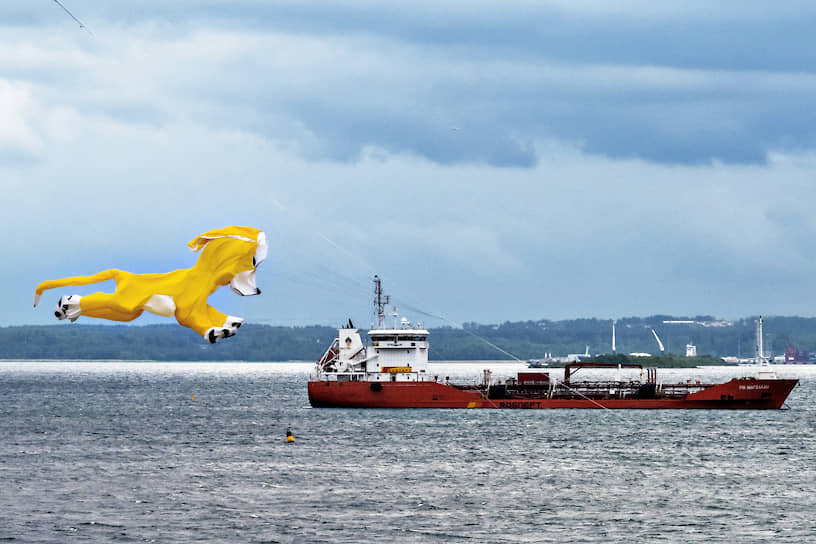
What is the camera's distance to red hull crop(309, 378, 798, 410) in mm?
101250

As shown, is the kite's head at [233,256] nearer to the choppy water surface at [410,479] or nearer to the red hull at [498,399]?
the choppy water surface at [410,479]

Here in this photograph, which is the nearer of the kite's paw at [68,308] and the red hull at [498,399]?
the kite's paw at [68,308]

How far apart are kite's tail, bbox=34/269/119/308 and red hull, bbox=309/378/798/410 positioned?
294 feet

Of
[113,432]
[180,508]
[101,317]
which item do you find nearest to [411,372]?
[113,432]

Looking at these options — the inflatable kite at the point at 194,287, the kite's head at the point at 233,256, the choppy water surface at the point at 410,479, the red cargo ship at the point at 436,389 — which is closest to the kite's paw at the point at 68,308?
the inflatable kite at the point at 194,287

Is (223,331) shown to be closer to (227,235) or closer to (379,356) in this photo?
(227,235)

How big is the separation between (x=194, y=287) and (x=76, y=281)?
45.2 inches

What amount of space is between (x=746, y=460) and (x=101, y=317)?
220 feet

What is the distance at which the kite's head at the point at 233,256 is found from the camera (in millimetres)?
10320

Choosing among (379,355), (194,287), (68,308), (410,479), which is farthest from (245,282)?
(379,355)

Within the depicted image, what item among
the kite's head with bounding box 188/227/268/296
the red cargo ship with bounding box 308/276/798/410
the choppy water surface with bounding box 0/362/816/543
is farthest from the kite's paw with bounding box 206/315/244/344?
the red cargo ship with bounding box 308/276/798/410

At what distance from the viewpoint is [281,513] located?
48812mm

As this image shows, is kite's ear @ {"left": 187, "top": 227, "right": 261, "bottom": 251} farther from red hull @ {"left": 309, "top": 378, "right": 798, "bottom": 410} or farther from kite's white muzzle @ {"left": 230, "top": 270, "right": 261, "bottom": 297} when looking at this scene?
red hull @ {"left": 309, "top": 378, "right": 798, "bottom": 410}

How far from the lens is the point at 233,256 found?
10.4m
